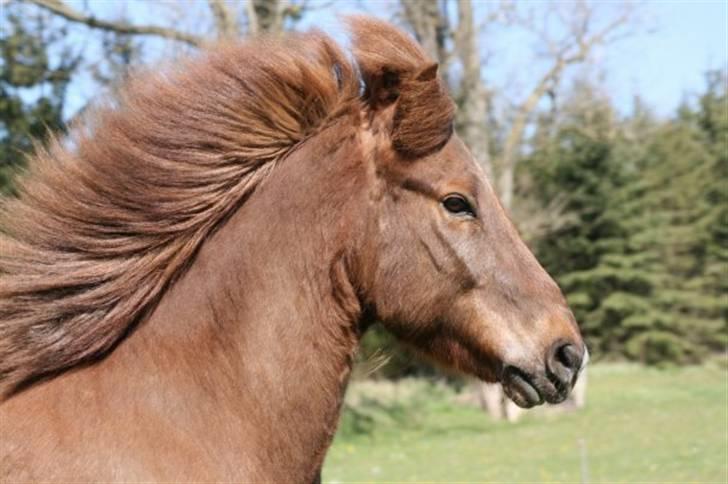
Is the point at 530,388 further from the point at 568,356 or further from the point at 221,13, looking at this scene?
the point at 221,13

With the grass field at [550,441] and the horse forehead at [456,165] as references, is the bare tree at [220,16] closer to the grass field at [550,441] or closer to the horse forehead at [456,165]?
the grass field at [550,441]

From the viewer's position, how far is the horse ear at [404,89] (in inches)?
153

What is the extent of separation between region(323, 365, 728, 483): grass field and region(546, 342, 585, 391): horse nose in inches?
258

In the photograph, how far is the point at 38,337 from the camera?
3.53 meters

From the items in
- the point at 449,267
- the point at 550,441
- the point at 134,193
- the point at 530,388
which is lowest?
the point at 550,441

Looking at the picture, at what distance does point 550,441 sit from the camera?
20.2 metres

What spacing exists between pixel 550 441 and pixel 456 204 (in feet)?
56.3

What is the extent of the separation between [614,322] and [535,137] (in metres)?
15.6

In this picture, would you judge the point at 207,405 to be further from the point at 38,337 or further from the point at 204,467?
the point at 38,337

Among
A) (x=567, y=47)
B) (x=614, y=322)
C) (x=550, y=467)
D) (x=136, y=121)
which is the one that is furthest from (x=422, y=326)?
A: (x=614, y=322)

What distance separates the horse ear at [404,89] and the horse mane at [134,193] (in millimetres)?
190

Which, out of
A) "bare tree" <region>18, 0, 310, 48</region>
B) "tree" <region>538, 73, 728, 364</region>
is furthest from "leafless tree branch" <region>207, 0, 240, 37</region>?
"tree" <region>538, 73, 728, 364</region>

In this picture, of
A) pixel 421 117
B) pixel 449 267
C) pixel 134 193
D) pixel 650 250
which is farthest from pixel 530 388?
pixel 650 250

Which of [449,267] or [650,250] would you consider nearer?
[449,267]
